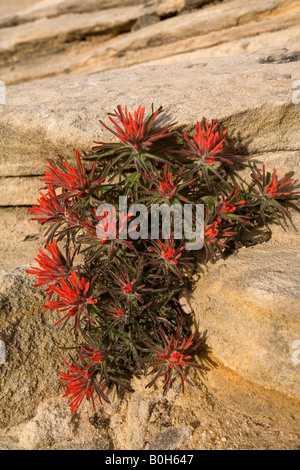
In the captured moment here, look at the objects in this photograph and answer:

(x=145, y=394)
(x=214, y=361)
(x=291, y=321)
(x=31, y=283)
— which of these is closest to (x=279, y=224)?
(x=291, y=321)

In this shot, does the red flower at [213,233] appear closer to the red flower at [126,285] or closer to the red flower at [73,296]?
the red flower at [126,285]

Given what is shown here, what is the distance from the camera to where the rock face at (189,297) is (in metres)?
2.83

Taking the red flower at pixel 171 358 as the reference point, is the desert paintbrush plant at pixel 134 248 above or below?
above

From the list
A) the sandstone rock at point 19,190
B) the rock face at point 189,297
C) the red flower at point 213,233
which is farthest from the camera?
the sandstone rock at point 19,190

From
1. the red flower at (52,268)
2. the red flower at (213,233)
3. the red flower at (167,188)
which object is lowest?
the red flower at (52,268)

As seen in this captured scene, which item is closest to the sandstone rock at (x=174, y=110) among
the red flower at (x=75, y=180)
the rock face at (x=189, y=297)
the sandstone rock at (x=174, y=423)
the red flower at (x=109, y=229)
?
the rock face at (x=189, y=297)

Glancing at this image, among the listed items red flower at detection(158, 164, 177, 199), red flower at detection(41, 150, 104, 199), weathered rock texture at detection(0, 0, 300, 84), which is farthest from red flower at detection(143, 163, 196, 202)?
weathered rock texture at detection(0, 0, 300, 84)

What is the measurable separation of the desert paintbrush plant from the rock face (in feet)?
0.63

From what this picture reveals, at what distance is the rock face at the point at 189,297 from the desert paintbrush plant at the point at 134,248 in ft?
0.63

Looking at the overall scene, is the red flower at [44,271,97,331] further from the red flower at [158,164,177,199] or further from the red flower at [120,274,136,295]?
the red flower at [158,164,177,199]

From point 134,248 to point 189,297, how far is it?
0.87 meters

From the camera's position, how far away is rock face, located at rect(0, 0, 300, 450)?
283 centimetres

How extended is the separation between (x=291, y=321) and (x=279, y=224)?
1.12 m

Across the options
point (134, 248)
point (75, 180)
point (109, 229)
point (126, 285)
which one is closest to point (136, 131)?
point (75, 180)
